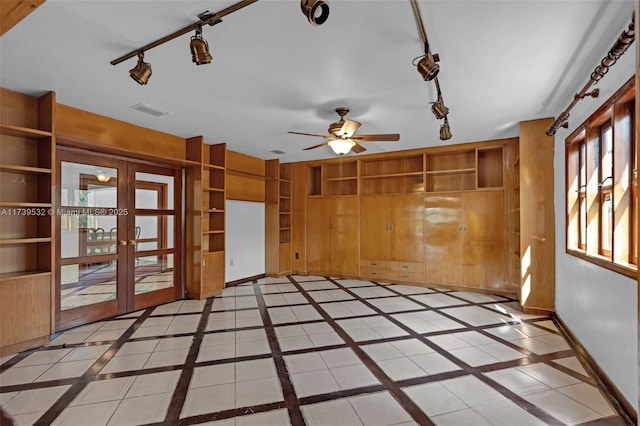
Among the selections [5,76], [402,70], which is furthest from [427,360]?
[5,76]

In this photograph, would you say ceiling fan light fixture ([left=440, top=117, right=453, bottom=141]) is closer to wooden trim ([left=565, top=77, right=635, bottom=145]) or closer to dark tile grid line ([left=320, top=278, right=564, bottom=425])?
wooden trim ([left=565, top=77, right=635, bottom=145])

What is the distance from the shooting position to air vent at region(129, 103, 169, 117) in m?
3.43

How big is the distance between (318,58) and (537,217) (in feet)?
11.8

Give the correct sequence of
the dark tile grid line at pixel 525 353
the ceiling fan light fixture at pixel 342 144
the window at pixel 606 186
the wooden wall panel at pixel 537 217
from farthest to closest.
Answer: the wooden wall panel at pixel 537 217, the ceiling fan light fixture at pixel 342 144, the dark tile grid line at pixel 525 353, the window at pixel 606 186

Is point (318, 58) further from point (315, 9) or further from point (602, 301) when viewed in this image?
point (602, 301)

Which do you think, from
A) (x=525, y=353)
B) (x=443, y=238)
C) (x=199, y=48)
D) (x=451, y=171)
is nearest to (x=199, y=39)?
(x=199, y=48)

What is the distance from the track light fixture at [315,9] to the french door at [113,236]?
3.59 meters

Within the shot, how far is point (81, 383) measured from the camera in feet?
7.73

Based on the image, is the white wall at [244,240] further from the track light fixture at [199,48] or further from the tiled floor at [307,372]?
the track light fixture at [199,48]

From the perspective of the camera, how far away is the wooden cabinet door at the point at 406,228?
5.73 meters

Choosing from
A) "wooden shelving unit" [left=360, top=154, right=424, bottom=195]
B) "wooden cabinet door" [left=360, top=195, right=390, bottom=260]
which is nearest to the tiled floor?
"wooden cabinet door" [left=360, top=195, right=390, bottom=260]

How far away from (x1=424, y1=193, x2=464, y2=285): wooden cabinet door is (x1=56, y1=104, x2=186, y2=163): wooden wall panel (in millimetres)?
4442

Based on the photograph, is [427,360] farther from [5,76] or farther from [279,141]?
[5,76]

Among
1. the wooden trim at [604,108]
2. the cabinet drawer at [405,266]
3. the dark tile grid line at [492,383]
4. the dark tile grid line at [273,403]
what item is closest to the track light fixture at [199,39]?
the dark tile grid line at [273,403]
